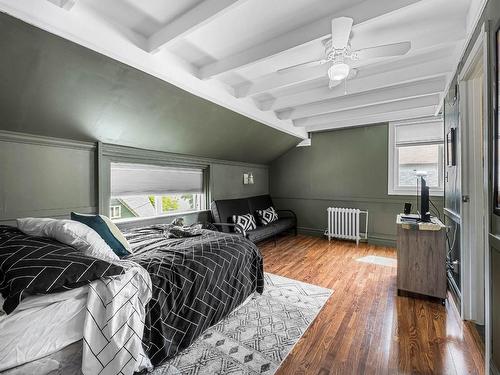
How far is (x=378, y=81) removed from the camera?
2832 mm

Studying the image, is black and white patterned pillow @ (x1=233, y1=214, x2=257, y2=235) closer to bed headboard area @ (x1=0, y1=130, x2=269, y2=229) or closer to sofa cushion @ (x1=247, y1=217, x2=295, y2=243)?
sofa cushion @ (x1=247, y1=217, x2=295, y2=243)

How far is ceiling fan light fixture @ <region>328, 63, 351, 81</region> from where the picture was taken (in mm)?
1980

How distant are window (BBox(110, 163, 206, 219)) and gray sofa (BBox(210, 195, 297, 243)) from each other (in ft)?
1.15

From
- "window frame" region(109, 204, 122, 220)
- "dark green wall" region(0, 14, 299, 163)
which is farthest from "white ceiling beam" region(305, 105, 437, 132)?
"window frame" region(109, 204, 122, 220)

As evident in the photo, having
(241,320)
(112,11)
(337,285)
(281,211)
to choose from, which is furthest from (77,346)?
(281,211)

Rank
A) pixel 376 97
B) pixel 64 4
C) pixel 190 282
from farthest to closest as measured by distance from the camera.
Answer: pixel 376 97 → pixel 190 282 → pixel 64 4

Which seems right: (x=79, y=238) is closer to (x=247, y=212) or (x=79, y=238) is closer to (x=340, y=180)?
(x=247, y=212)

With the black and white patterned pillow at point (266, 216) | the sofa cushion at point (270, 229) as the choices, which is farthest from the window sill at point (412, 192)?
the black and white patterned pillow at point (266, 216)

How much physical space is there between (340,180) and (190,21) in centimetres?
416

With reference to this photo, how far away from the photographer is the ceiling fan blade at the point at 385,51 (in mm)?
1865

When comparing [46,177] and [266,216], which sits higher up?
[46,177]

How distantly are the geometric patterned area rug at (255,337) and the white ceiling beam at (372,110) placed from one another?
3039 millimetres

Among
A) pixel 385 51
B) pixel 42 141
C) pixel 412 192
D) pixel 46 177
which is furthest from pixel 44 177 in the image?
pixel 412 192

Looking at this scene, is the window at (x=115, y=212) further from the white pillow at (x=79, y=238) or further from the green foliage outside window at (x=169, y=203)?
the white pillow at (x=79, y=238)
